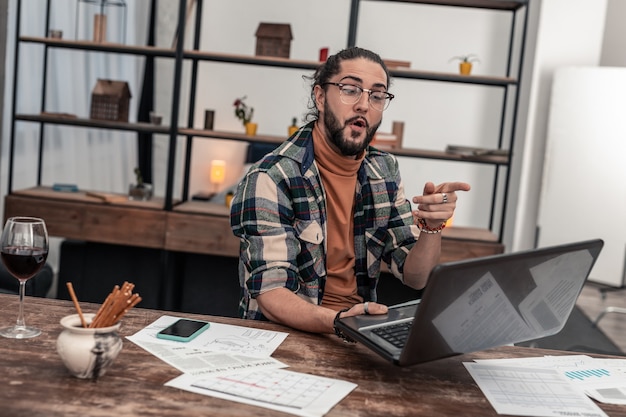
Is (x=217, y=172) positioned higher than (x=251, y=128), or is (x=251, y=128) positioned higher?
(x=251, y=128)

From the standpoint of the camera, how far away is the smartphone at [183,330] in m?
1.49

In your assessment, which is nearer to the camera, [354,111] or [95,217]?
[354,111]

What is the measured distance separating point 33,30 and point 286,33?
5.11ft

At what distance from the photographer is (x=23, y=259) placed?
1440 millimetres

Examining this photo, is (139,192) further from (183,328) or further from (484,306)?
(484,306)

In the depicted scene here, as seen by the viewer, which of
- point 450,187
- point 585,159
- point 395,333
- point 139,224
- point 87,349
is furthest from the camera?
point 585,159

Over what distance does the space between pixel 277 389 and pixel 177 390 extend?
158 millimetres

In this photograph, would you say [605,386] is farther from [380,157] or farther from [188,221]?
[188,221]

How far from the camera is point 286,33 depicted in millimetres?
4195

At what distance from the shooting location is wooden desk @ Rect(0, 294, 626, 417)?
1163mm

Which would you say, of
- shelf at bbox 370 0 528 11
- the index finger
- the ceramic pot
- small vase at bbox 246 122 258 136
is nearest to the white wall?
shelf at bbox 370 0 528 11

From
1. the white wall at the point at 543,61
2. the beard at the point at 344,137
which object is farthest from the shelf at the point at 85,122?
the white wall at the point at 543,61

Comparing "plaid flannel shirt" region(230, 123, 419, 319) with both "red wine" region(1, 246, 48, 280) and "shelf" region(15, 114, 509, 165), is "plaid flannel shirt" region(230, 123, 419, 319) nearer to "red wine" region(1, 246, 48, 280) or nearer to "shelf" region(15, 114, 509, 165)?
"red wine" region(1, 246, 48, 280)

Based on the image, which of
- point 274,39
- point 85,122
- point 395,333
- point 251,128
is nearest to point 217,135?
point 251,128
